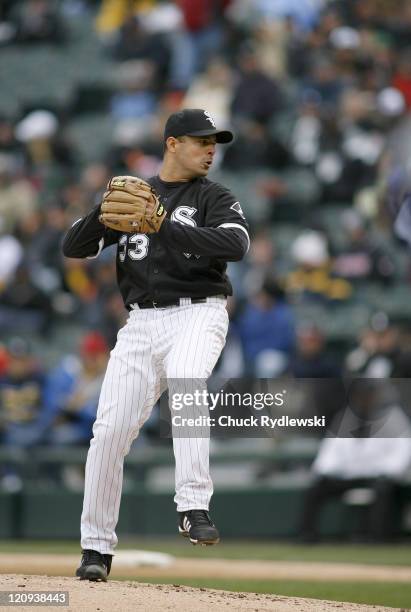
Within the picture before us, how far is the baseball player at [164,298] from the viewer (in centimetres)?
517

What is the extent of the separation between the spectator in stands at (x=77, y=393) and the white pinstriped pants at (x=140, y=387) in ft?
17.2

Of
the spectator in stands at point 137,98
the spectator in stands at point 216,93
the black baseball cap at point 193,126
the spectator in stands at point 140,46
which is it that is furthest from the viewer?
the spectator in stands at point 140,46

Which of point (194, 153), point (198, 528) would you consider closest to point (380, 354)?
point (194, 153)

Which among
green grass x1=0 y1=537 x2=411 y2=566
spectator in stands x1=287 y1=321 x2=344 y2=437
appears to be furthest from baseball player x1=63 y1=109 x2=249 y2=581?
spectator in stands x1=287 y1=321 x2=344 y2=437

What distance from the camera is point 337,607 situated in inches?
201

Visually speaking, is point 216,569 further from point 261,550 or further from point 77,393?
point 77,393

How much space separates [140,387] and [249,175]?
815 cm

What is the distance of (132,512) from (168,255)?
5666 mm

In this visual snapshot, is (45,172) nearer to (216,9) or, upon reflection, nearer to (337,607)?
(216,9)

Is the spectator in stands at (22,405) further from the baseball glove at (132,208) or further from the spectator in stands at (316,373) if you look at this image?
the baseball glove at (132,208)

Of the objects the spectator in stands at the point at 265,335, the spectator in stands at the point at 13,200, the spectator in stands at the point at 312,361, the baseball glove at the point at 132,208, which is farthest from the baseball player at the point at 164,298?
the spectator in stands at the point at 13,200

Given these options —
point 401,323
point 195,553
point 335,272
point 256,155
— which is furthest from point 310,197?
point 195,553

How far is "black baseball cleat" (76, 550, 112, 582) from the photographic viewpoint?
5242mm

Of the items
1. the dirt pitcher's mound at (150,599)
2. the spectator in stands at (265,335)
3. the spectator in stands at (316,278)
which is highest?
the spectator in stands at (316,278)
